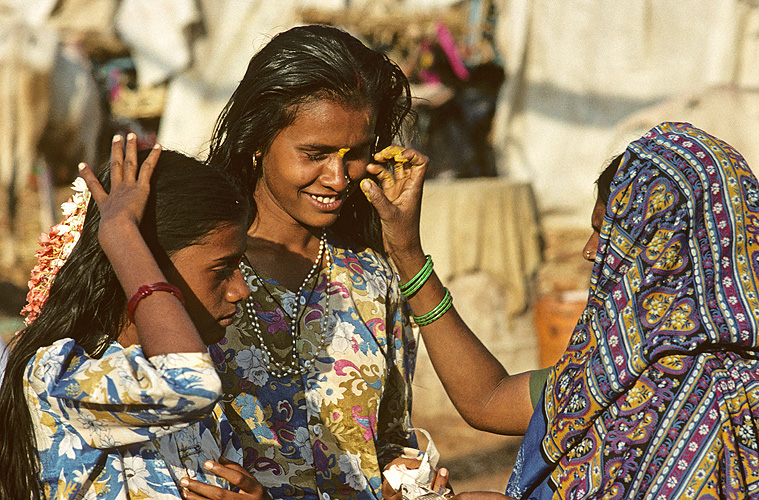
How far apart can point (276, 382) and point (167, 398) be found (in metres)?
0.71

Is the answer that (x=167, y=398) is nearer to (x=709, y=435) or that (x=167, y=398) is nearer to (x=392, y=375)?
(x=392, y=375)

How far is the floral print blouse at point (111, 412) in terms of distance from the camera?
1.64m

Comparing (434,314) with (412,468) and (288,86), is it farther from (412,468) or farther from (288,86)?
(288,86)

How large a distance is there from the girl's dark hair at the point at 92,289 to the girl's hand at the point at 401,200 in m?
0.63

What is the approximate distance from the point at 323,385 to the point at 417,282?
0.41m

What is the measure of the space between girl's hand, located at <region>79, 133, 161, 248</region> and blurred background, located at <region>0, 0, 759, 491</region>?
430cm

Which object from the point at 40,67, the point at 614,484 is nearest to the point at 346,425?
the point at 614,484

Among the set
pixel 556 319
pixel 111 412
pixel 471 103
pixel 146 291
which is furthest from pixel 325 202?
pixel 471 103

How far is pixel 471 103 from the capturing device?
9156mm

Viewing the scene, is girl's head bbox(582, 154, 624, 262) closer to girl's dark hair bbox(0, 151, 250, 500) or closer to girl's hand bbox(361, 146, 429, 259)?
girl's hand bbox(361, 146, 429, 259)

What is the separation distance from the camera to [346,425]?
2371 millimetres

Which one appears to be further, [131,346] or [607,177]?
[607,177]

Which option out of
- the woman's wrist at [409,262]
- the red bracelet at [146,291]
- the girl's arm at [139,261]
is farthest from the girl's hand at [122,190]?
the woman's wrist at [409,262]

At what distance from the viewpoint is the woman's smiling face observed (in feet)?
7.75
